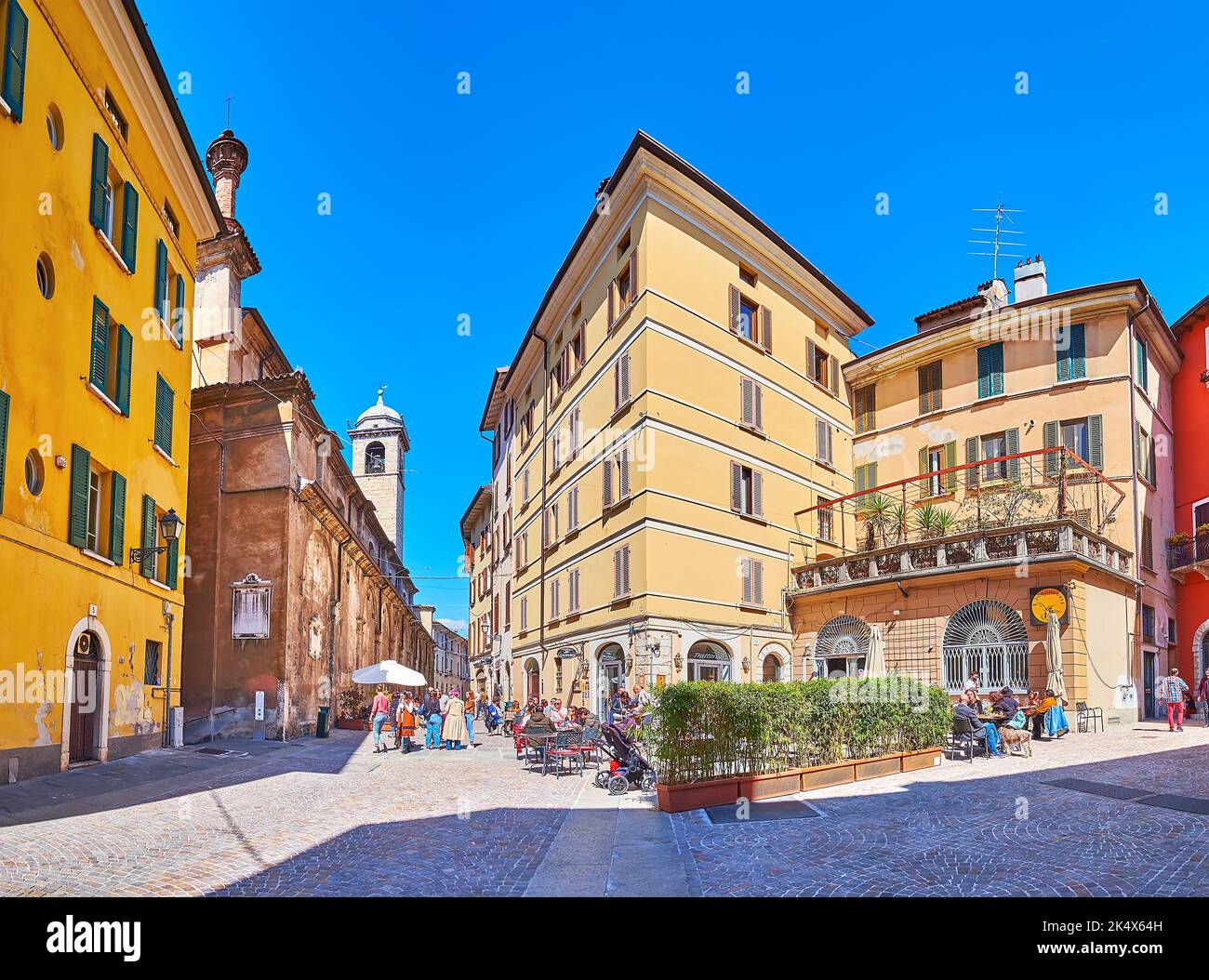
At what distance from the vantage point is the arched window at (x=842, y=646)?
88.3ft

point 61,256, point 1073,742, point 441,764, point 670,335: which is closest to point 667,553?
point 670,335

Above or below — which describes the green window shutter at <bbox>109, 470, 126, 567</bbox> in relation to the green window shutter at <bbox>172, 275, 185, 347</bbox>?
below

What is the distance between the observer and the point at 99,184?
15938 mm

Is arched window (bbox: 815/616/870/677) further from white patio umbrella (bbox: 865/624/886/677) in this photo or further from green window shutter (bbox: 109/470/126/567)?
green window shutter (bbox: 109/470/126/567)

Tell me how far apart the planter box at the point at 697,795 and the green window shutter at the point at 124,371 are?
12382mm

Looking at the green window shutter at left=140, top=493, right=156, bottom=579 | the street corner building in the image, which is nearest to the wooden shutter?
the street corner building

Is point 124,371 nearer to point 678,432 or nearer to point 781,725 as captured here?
point 781,725

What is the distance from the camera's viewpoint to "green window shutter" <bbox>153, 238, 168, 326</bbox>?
63.4 ft

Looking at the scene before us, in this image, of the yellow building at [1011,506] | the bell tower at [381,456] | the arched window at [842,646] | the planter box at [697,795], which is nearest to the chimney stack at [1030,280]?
the yellow building at [1011,506]

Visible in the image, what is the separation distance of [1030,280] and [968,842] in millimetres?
29180

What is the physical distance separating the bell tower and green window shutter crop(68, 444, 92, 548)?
188ft

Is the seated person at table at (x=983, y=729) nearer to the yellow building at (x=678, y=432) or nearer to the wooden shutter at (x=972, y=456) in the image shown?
the yellow building at (x=678, y=432)
